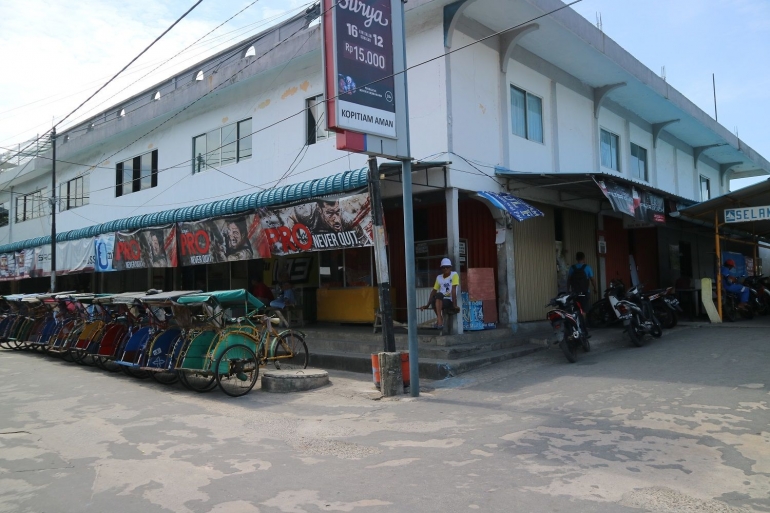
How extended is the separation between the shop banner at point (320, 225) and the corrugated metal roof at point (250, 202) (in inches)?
10.1

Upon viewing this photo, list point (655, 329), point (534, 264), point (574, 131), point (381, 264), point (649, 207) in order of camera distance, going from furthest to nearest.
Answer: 1. point (574, 131)
2. point (534, 264)
3. point (649, 207)
4. point (655, 329)
5. point (381, 264)

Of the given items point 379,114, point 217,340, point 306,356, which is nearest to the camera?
point 379,114

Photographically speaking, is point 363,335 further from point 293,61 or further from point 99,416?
point 293,61

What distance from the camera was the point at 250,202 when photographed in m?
14.0

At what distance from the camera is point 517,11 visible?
12.1 m

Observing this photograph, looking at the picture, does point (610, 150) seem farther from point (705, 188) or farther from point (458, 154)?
point (705, 188)

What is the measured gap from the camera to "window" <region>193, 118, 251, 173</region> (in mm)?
16859

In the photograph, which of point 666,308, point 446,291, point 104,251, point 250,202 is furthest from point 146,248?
point 666,308

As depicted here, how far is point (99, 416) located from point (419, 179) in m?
7.27

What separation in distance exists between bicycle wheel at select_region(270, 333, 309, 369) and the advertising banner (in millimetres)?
2001

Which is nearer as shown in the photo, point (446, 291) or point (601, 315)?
point (446, 291)

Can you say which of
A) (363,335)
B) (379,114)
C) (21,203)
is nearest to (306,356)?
(363,335)

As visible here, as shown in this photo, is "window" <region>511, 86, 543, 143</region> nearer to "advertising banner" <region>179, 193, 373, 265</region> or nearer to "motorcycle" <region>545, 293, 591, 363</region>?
"advertising banner" <region>179, 193, 373, 265</region>

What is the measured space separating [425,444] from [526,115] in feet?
32.4
